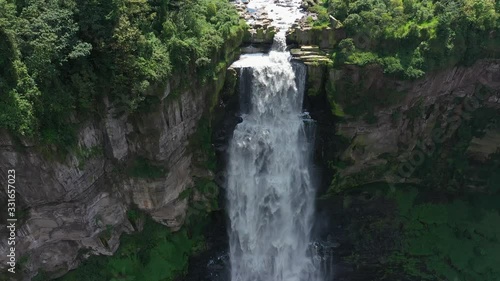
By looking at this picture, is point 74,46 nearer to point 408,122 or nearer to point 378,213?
point 408,122

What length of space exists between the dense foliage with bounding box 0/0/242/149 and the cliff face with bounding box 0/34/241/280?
2.65ft

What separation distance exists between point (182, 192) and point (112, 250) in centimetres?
Result: 452

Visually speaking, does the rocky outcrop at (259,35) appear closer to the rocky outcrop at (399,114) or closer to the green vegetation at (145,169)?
the rocky outcrop at (399,114)

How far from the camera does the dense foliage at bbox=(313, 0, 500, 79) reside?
21.6 metres

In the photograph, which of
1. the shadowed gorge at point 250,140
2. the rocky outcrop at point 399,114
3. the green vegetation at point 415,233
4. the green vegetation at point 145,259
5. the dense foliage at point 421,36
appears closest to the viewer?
the shadowed gorge at point 250,140

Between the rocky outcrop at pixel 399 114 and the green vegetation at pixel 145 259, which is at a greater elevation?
the rocky outcrop at pixel 399 114

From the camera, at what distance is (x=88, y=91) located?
17219 mm

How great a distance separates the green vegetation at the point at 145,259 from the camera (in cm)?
2180

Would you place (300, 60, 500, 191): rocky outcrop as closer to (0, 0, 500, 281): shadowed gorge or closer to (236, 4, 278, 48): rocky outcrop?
(0, 0, 500, 281): shadowed gorge

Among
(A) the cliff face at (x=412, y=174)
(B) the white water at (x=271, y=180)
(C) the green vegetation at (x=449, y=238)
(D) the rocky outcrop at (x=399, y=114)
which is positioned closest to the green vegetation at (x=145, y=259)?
(B) the white water at (x=271, y=180)

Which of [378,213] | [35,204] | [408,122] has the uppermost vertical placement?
[408,122]

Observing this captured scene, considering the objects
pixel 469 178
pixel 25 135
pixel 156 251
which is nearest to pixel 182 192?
pixel 156 251

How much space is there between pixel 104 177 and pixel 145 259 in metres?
5.49

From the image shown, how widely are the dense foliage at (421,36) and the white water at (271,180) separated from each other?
351cm
